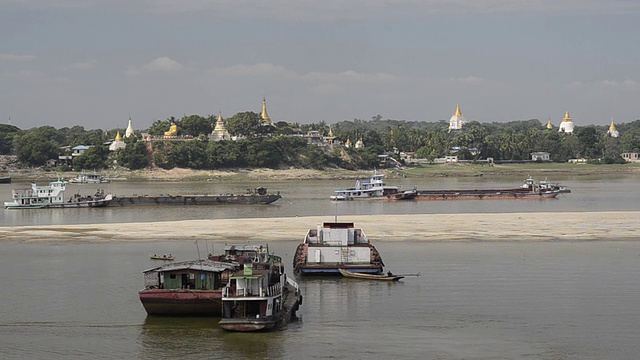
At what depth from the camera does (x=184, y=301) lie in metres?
35.3

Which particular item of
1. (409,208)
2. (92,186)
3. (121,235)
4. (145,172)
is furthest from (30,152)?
(121,235)

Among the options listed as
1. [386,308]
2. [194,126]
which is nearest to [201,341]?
[386,308]

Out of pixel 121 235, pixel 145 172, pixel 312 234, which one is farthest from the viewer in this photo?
pixel 145 172

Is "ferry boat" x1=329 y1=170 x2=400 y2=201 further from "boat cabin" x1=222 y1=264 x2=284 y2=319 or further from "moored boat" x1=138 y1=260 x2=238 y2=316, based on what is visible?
"boat cabin" x1=222 y1=264 x2=284 y2=319

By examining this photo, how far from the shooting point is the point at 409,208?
9181 centimetres

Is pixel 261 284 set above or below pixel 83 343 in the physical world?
above

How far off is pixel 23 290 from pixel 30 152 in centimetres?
14238

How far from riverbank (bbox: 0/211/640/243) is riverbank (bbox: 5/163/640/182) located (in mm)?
97546

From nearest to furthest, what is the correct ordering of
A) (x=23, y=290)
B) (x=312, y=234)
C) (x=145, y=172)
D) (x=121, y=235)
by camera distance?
1. (x=23, y=290)
2. (x=312, y=234)
3. (x=121, y=235)
4. (x=145, y=172)

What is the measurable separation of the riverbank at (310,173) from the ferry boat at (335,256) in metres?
124

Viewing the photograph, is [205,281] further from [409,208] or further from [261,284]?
[409,208]

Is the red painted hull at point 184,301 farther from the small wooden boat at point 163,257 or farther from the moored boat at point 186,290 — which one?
the small wooden boat at point 163,257

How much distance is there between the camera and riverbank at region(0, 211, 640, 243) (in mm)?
60469

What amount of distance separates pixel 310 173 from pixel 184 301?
14582cm
